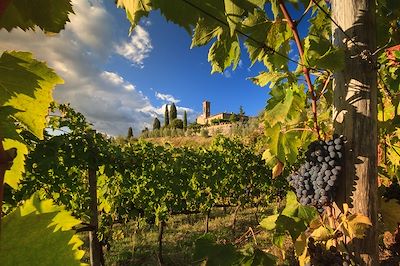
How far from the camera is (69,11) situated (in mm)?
708

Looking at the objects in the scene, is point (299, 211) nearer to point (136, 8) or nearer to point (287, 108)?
point (287, 108)

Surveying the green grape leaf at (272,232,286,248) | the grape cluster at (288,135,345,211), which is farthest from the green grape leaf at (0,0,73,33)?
the green grape leaf at (272,232,286,248)

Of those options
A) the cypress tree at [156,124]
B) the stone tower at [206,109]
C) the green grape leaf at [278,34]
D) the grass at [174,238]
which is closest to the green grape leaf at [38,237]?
the green grape leaf at [278,34]

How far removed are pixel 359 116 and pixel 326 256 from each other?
0.55m

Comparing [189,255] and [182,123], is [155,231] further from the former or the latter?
[182,123]

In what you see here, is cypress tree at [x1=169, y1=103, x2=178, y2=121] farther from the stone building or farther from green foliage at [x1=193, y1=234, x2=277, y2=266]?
green foliage at [x1=193, y1=234, x2=277, y2=266]

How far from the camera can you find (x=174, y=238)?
35.8 ft

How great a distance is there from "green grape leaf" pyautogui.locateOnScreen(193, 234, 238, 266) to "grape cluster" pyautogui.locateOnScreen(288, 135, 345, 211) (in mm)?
440

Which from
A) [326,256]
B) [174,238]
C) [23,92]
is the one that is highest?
[23,92]

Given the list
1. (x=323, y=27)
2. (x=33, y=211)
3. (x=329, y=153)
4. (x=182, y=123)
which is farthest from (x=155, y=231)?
(x=182, y=123)

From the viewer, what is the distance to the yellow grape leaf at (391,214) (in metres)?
1.68

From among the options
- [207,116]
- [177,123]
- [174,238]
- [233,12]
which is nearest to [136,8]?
[233,12]

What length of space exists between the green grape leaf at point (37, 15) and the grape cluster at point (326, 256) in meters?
1.17

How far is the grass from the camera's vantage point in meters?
9.15
